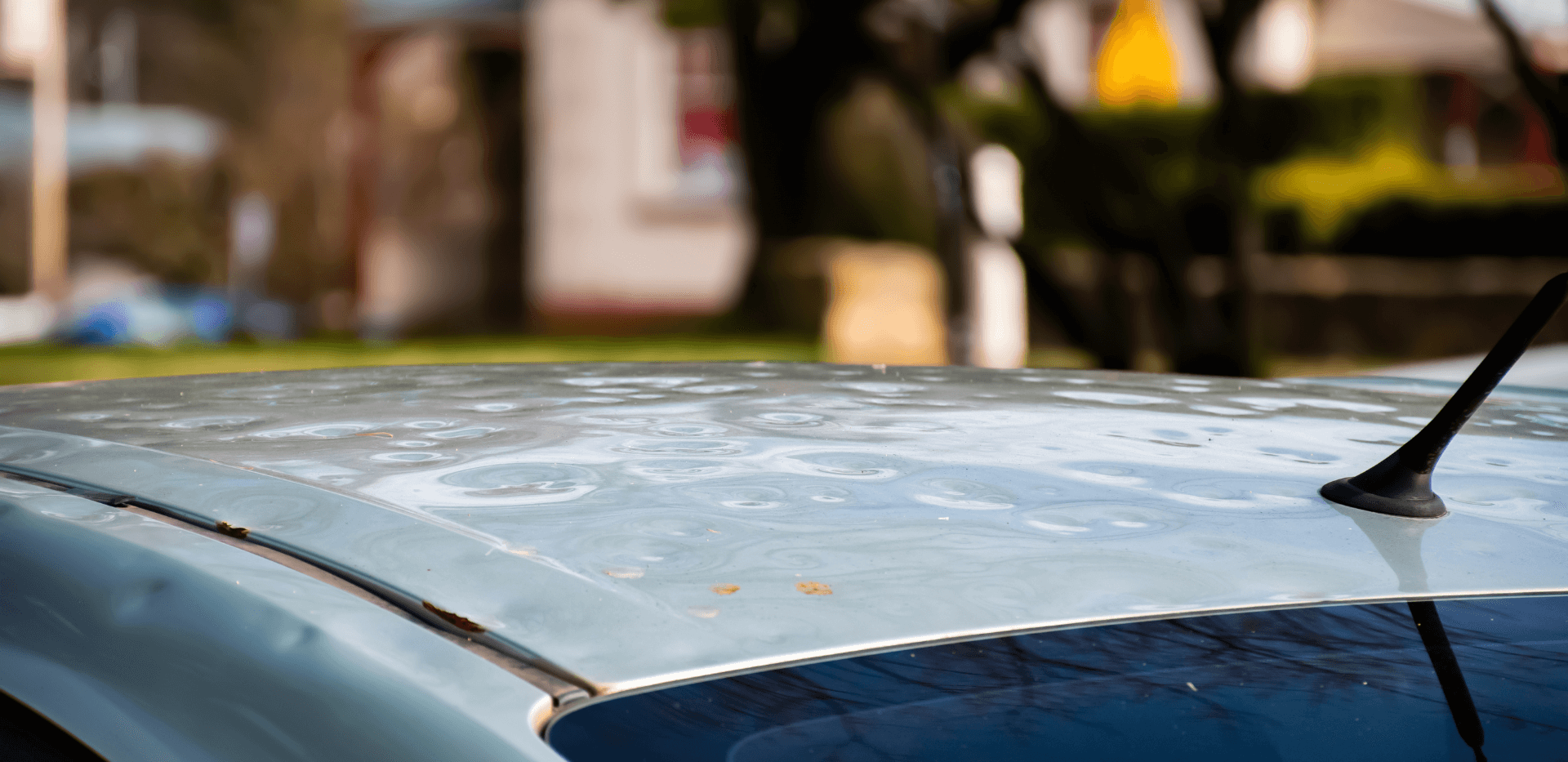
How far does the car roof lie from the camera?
3.19 feet

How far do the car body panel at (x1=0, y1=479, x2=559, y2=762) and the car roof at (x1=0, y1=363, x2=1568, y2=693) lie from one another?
0.15 ft

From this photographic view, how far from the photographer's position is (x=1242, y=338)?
830 centimetres

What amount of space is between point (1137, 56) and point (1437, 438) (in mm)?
12682

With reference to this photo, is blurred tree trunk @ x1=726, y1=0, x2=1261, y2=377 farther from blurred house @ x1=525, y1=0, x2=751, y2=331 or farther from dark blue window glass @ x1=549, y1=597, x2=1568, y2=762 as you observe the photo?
dark blue window glass @ x1=549, y1=597, x2=1568, y2=762

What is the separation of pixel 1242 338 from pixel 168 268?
1413 cm

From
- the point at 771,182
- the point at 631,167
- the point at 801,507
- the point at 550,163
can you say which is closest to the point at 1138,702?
the point at 801,507

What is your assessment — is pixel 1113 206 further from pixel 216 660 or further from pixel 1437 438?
pixel 216 660

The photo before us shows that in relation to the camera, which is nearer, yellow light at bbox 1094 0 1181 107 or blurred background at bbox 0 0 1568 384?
blurred background at bbox 0 0 1568 384

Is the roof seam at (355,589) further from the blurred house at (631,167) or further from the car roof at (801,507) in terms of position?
the blurred house at (631,167)

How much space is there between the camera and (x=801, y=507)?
118cm

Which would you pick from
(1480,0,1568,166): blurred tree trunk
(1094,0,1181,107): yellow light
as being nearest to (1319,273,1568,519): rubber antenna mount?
(1480,0,1568,166): blurred tree trunk

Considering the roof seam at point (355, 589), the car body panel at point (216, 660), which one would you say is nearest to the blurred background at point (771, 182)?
the roof seam at point (355, 589)

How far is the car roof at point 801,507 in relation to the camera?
97 cm

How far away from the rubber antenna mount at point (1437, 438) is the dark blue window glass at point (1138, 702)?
147mm
